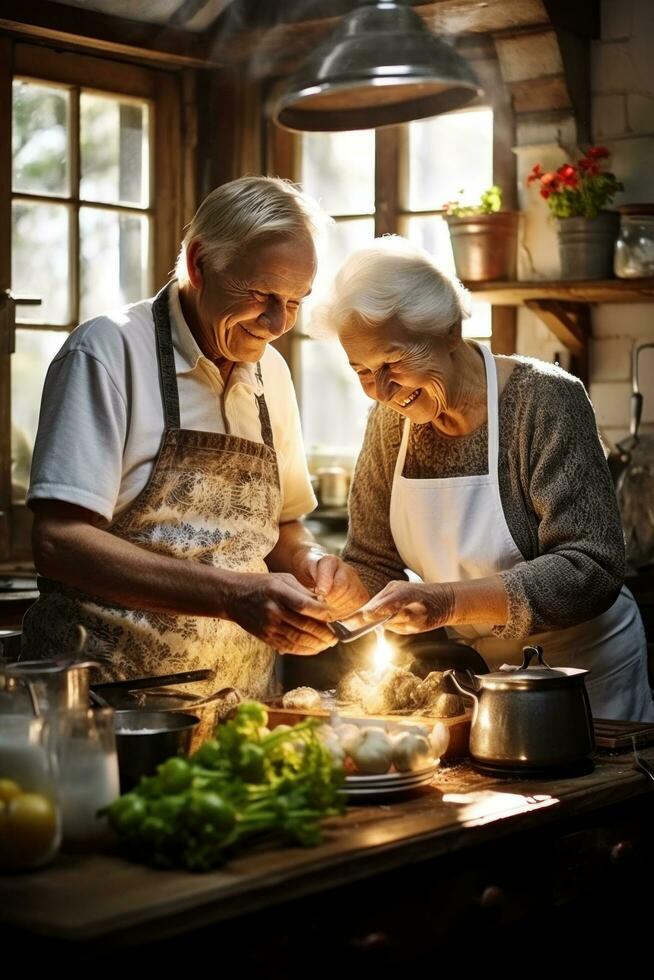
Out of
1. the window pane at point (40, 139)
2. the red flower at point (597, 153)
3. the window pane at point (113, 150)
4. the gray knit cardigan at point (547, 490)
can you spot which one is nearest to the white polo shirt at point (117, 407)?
the gray knit cardigan at point (547, 490)

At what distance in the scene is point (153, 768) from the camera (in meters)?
2.17

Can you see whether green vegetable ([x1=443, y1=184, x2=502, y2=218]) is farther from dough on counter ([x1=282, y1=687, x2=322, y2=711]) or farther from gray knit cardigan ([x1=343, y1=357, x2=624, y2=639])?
dough on counter ([x1=282, y1=687, x2=322, y2=711])

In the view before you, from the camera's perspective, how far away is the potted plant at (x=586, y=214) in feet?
14.9

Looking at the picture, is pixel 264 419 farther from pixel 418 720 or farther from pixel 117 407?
pixel 418 720

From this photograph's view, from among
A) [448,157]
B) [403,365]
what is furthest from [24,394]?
[403,365]

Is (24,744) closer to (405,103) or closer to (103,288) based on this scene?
(405,103)

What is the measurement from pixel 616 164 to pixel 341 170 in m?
1.10

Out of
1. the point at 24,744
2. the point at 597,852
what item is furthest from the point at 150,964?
the point at 597,852

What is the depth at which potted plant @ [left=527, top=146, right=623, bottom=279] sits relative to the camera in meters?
4.55

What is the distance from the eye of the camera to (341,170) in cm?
536

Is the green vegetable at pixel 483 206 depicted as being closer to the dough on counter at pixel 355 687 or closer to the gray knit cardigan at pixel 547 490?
the gray knit cardigan at pixel 547 490

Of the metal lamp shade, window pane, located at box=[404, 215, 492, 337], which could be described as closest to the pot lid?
the metal lamp shade

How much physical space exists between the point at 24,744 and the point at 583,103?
3.46 metres

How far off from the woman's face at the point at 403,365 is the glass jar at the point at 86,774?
45.2 inches
